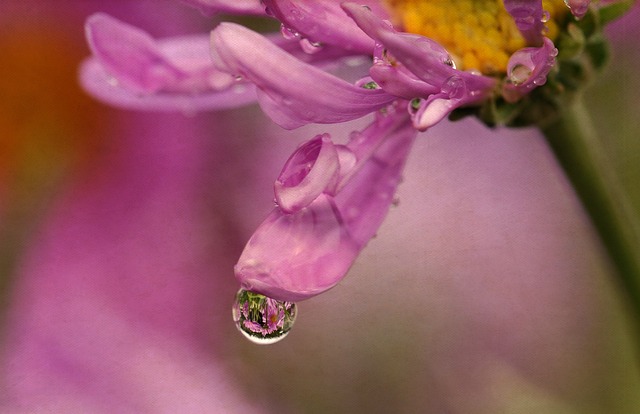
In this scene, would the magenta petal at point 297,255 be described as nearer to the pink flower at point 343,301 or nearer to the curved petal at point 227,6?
the curved petal at point 227,6

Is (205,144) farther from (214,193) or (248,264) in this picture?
(248,264)

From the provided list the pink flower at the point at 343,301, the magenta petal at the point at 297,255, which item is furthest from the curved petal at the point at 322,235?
the pink flower at the point at 343,301

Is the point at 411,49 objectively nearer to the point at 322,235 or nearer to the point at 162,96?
the point at 322,235

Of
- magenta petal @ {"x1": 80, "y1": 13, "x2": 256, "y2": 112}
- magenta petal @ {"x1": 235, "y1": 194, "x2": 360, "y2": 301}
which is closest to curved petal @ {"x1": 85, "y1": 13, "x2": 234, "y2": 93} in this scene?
magenta petal @ {"x1": 80, "y1": 13, "x2": 256, "y2": 112}

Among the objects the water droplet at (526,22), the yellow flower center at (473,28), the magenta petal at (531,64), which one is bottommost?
the yellow flower center at (473,28)

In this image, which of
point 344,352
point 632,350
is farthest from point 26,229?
point 632,350

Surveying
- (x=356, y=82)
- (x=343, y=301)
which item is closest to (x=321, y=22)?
(x=356, y=82)

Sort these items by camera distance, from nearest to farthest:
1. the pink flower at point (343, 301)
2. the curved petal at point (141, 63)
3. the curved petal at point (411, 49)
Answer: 1. the curved petal at point (411, 49)
2. the curved petal at point (141, 63)
3. the pink flower at point (343, 301)
